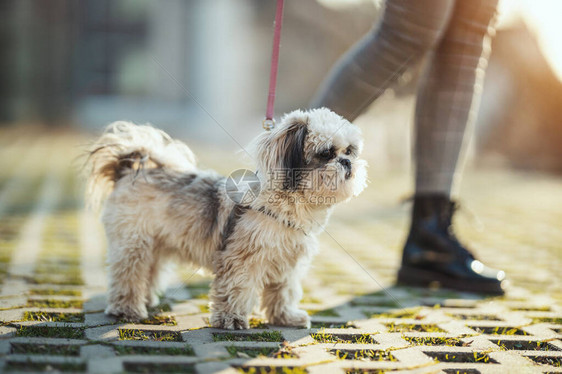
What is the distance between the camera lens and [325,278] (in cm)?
413

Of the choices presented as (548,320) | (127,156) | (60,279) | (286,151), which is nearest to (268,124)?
(286,151)

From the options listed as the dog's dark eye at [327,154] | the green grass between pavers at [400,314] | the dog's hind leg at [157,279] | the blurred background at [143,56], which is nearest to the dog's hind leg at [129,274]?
the dog's hind leg at [157,279]

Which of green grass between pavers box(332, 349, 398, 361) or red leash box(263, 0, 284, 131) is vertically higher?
red leash box(263, 0, 284, 131)

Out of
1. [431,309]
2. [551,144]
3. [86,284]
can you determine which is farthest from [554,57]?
[86,284]

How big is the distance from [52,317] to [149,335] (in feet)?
1.68

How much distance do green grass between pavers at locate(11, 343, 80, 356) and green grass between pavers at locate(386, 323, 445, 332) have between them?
1.40 meters

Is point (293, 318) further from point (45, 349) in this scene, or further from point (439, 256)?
point (439, 256)

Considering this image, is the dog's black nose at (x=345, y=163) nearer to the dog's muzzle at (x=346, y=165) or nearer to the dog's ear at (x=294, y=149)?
the dog's muzzle at (x=346, y=165)

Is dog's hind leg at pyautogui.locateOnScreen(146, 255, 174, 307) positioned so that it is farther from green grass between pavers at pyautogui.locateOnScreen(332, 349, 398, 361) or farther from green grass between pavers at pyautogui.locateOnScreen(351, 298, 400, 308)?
green grass between pavers at pyautogui.locateOnScreen(332, 349, 398, 361)

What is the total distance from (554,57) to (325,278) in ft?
33.6

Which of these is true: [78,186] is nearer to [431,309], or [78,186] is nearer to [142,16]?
[431,309]

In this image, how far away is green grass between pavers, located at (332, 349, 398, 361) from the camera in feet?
8.07

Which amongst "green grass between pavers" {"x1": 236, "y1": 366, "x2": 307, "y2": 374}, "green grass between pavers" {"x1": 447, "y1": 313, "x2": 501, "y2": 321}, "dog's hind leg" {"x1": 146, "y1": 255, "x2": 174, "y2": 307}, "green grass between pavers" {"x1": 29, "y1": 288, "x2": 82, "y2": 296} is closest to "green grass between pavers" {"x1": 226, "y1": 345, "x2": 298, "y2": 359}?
"green grass between pavers" {"x1": 236, "y1": 366, "x2": 307, "y2": 374}

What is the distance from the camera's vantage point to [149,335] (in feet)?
8.70
